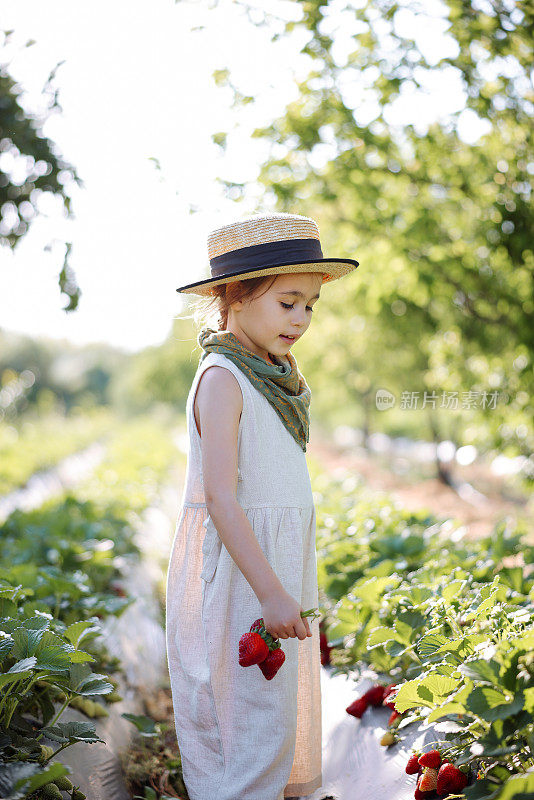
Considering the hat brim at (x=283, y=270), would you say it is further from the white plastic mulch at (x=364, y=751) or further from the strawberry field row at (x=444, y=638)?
the white plastic mulch at (x=364, y=751)

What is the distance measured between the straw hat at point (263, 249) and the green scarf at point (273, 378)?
0.15m

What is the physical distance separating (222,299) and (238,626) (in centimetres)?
87

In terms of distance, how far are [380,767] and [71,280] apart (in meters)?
2.37

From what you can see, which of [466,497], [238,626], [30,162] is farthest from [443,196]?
[466,497]

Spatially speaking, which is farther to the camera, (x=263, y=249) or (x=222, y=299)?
(x=222, y=299)

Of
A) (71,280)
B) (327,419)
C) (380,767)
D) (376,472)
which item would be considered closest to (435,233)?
(71,280)

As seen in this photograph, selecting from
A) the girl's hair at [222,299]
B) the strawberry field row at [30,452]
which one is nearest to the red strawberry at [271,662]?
the girl's hair at [222,299]

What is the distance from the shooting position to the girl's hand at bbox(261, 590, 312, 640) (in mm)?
1561

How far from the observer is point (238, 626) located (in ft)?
5.78

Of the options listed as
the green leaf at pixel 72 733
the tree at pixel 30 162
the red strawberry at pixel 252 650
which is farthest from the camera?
the tree at pixel 30 162

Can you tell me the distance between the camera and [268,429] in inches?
71.7

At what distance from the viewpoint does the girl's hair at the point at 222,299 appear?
5.96 ft

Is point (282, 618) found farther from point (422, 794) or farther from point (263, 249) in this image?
point (263, 249)

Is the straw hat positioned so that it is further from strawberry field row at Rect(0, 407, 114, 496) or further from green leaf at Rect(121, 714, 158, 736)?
strawberry field row at Rect(0, 407, 114, 496)
